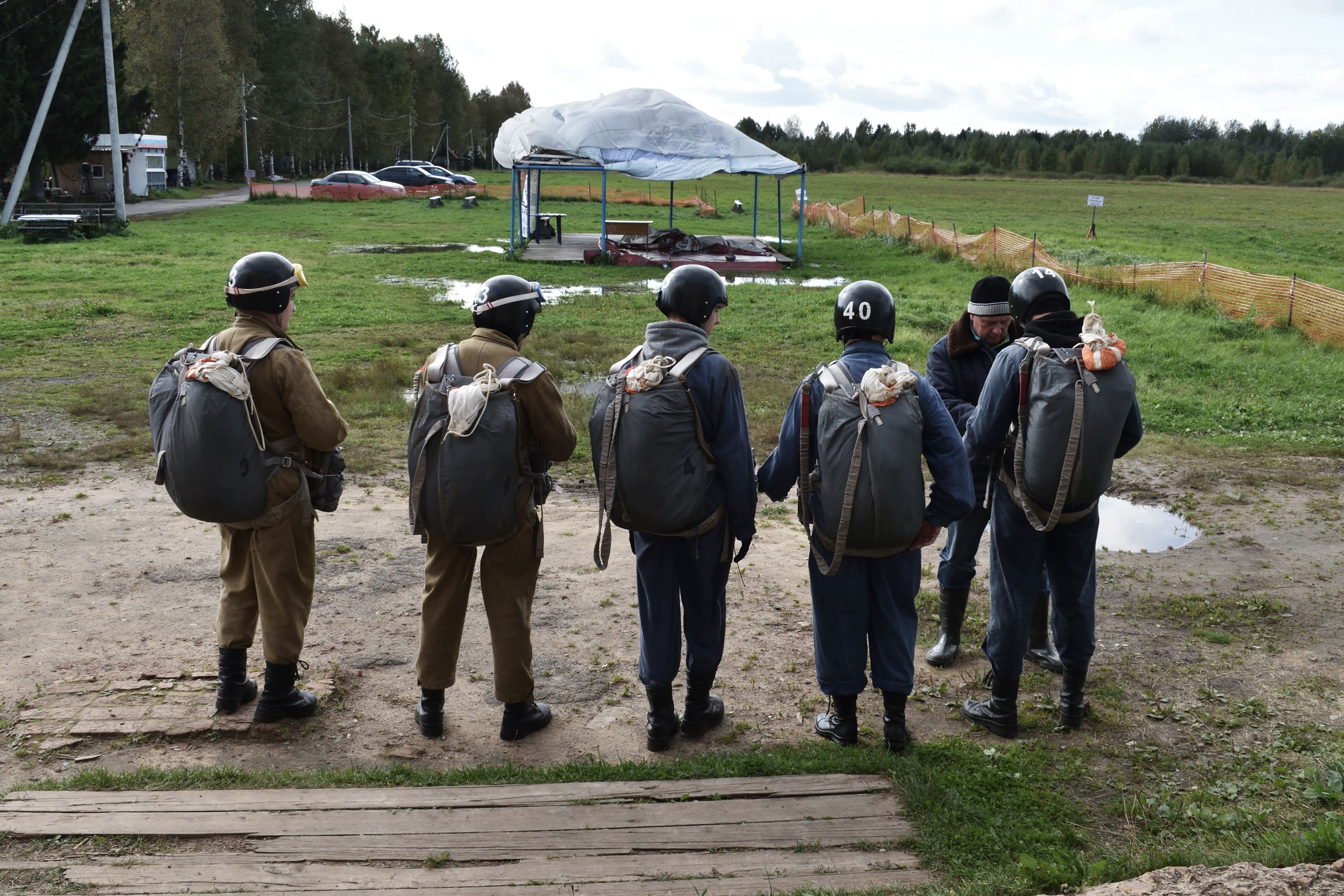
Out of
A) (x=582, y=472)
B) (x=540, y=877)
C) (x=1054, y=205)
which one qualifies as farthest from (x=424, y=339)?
(x=1054, y=205)

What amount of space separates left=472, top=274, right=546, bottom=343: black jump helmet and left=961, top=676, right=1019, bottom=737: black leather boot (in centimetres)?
254

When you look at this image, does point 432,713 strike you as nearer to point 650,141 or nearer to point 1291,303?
point 1291,303

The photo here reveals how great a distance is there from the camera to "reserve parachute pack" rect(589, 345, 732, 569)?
408 centimetres

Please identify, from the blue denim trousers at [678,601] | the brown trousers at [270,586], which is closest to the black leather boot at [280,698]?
the brown trousers at [270,586]

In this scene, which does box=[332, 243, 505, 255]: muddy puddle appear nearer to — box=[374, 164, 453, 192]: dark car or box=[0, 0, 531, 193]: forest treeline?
box=[0, 0, 531, 193]: forest treeline

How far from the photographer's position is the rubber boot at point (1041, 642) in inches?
213

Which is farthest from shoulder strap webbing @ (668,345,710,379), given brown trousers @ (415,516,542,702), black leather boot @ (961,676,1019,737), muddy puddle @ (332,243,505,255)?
muddy puddle @ (332,243,505,255)

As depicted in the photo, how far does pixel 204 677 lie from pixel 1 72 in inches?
1455

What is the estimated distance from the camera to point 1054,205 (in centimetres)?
5131

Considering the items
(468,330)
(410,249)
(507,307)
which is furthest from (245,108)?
(507,307)

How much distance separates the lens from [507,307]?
4352mm

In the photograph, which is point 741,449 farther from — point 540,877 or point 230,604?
point 230,604

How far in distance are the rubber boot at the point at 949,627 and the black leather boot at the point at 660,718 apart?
1627 millimetres

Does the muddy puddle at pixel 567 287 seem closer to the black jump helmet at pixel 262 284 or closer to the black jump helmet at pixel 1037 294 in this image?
the black jump helmet at pixel 262 284
